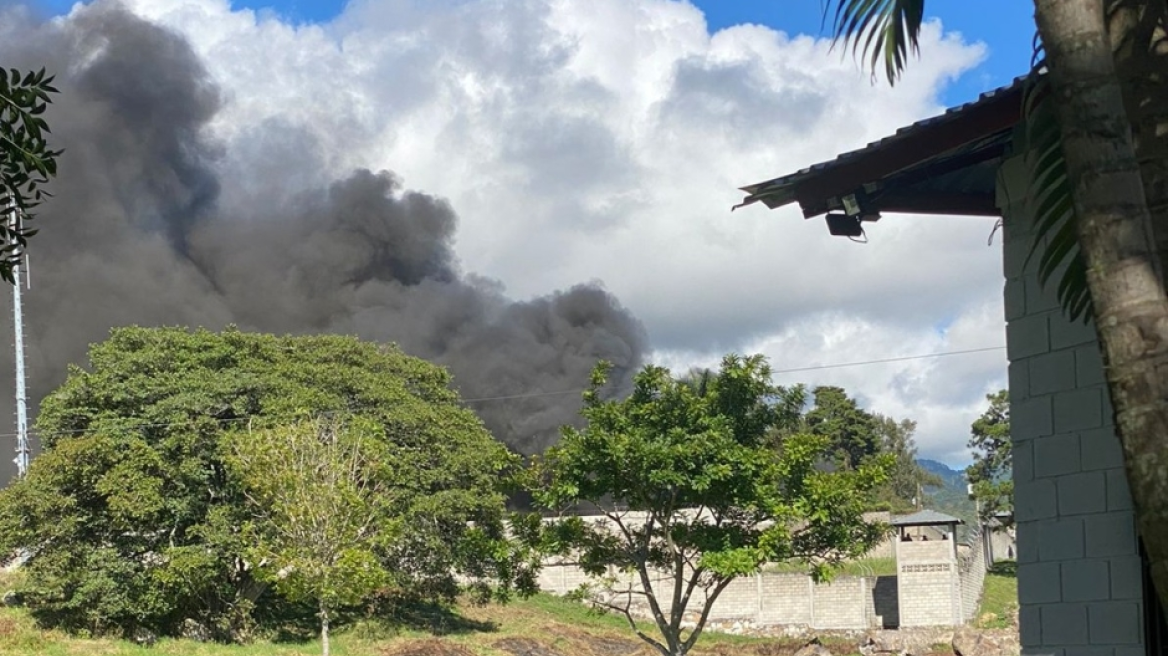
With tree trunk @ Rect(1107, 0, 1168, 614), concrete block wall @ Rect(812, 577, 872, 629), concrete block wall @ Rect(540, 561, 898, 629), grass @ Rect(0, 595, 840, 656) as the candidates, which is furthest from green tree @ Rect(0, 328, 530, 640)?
tree trunk @ Rect(1107, 0, 1168, 614)

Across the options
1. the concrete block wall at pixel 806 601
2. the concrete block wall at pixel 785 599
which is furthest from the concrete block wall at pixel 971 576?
the concrete block wall at pixel 785 599

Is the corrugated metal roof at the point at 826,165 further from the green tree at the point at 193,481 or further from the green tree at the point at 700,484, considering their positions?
the green tree at the point at 193,481

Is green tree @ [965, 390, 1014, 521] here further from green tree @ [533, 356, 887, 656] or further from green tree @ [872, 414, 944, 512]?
green tree @ [533, 356, 887, 656]

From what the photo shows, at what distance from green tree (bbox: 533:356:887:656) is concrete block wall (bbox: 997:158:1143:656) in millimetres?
11137

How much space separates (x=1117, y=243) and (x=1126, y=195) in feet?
0.40

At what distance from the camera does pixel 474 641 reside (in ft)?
115

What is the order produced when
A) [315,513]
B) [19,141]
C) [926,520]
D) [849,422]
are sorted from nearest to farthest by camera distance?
[19,141] < [315,513] < [926,520] < [849,422]

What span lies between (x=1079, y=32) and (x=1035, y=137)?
1646 millimetres

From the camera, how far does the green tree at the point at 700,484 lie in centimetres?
1828

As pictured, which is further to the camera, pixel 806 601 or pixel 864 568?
pixel 864 568

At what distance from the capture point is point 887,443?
219ft

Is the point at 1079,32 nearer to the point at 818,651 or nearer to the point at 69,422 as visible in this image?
the point at 818,651

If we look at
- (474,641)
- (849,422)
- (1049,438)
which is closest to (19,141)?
(1049,438)

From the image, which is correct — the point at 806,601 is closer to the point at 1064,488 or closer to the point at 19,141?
the point at 1064,488
